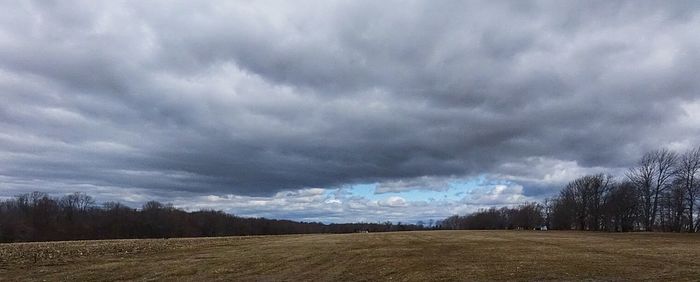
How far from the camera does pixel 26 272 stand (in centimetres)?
2714

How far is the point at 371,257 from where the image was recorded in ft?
116

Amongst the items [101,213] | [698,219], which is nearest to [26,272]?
[698,219]

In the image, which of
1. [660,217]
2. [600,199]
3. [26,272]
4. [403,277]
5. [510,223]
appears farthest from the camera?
[510,223]

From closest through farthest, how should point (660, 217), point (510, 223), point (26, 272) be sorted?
point (26, 272)
point (660, 217)
point (510, 223)

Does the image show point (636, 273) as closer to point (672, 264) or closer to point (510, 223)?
point (672, 264)

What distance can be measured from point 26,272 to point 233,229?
152 metres

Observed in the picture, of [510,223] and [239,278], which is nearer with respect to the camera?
[239,278]

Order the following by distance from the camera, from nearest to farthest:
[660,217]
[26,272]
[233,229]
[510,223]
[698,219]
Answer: [26,272] < [698,219] < [660,217] < [233,229] < [510,223]

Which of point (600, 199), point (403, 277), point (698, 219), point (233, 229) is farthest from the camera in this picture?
point (233, 229)

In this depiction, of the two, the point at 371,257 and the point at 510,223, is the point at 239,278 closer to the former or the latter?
the point at 371,257

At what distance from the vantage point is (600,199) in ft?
451

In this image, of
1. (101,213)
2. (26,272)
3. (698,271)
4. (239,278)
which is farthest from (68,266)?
(101,213)

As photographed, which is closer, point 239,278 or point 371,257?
Result: point 239,278

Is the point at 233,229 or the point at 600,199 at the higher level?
the point at 600,199
